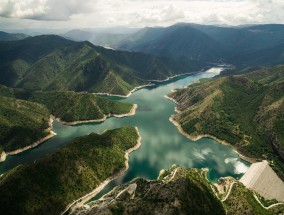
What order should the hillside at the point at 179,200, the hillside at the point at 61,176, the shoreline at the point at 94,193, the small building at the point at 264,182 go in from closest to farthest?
the hillside at the point at 179,200 < the hillside at the point at 61,176 < the shoreline at the point at 94,193 < the small building at the point at 264,182

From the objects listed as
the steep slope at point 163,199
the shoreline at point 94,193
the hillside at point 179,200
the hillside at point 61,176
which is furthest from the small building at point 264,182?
the hillside at point 61,176

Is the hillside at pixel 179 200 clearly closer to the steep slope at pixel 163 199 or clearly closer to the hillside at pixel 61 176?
the steep slope at pixel 163 199

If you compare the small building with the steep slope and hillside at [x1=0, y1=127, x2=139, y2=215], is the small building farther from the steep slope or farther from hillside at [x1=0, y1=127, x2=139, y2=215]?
hillside at [x1=0, y1=127, x2=139, y2=215]

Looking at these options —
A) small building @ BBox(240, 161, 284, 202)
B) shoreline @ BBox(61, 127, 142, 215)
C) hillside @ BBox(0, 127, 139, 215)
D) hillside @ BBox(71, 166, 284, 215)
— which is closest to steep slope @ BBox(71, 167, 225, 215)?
hillside @ BBox(71, 166, 284, 215)

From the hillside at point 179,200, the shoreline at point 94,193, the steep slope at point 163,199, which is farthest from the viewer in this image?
the shoreline at point 94,193

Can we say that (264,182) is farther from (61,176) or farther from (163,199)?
(61,176)

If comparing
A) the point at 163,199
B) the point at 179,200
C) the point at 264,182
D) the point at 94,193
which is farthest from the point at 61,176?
the point at 264,182
